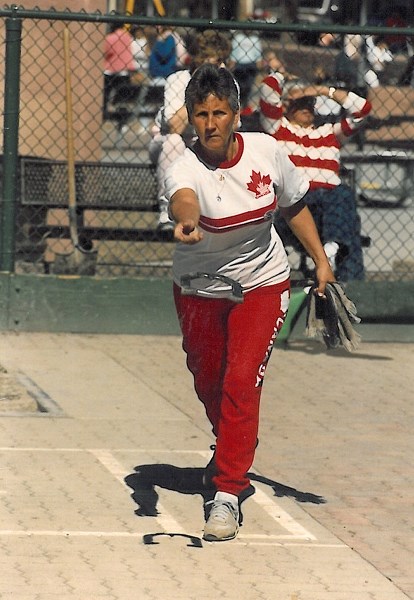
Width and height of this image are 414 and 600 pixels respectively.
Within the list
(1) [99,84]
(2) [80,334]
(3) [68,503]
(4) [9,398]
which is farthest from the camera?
(1) [99,84]

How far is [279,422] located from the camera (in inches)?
318

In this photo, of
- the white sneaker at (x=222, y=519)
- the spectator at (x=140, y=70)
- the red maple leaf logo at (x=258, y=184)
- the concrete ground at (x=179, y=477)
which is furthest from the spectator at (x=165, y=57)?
the white sneaker at (x=222, y=519)

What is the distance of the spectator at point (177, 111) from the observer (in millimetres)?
9781

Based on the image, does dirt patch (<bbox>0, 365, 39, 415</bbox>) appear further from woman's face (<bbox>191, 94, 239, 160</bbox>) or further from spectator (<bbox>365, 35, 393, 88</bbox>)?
spectator (<bbox>365, 35, 393, 88</bbox>)

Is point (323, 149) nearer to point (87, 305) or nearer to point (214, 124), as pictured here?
point (87, 305)

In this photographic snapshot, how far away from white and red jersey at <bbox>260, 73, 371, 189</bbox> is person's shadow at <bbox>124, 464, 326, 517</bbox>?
3683 millimetres

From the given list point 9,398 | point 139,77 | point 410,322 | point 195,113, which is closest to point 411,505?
point 195,113

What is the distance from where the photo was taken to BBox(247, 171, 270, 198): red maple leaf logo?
5.87 metres

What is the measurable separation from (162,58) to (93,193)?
23.2 ft

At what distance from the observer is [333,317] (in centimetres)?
632

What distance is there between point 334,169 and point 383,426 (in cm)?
277

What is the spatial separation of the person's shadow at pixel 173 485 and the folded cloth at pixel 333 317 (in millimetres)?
717

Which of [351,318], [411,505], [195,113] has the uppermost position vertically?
[195,113]

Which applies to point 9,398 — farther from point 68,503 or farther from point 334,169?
point 334,169
